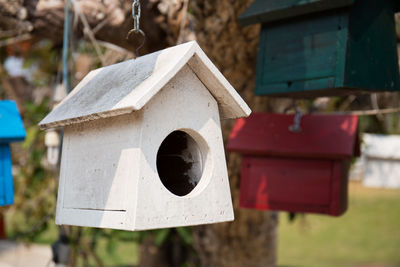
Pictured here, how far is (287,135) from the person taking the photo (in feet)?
8.99

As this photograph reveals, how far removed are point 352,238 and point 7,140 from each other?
853 centimetres

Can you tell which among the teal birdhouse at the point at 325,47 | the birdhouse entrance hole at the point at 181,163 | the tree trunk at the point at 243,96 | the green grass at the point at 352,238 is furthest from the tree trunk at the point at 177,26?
the green grass at the point at 352,238

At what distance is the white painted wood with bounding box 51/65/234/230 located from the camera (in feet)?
5.31

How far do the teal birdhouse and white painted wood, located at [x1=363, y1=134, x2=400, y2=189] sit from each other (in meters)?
3.47

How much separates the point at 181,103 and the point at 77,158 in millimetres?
485

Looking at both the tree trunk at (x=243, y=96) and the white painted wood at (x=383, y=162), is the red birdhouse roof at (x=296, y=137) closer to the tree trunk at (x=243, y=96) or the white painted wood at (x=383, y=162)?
the tree trunk at (x=243, y=96)

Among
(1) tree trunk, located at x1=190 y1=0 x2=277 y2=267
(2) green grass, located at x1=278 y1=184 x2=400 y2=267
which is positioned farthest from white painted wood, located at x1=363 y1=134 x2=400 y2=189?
(1) tree trunk, located at x1=190 y1=0 x2=277 y2=267

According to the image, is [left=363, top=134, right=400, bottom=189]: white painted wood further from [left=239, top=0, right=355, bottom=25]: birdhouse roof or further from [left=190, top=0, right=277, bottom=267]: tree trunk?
[left=239, top=0, right=355, bottom=25]: birdhouse roof

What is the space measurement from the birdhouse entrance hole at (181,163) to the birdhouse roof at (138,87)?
0.19 metres

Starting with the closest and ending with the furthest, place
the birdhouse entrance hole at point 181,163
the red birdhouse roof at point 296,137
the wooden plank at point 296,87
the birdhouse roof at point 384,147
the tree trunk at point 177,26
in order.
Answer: the birdhouse entrance hole at point 181,163, the wooden plank at point 296,87, the red birdhouse roof at point 296,137, the tree trunk at point 177,26, the birdhouse roof at point 384,147

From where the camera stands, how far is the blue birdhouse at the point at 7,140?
6.86 ft

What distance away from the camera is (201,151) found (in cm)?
184

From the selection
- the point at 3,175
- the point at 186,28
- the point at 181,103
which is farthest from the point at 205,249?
the point at 181,103

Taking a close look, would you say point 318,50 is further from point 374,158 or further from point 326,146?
point 374,158
